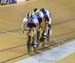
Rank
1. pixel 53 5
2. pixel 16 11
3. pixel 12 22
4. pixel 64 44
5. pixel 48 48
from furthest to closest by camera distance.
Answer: pixel 53 5, pixel 16 11, pixel 12 22, pixel 64 44, pixel 48 48

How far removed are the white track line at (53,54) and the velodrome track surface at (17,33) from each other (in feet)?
0.32

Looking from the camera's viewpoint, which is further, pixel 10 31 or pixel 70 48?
pixel 10 31

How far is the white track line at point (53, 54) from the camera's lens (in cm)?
269

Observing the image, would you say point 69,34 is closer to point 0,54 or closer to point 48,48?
point 48,48

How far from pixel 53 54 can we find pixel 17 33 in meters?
1.08

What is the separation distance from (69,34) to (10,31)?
2.91 feet

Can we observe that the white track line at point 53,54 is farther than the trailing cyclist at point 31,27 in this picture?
No

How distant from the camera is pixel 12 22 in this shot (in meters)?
4.60

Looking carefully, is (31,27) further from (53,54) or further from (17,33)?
(17,33)

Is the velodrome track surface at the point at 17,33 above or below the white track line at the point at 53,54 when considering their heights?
above

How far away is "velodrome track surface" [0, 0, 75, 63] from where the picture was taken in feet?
9.40

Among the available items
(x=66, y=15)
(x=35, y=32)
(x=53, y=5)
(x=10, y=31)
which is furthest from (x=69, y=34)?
(x=53, y=5)

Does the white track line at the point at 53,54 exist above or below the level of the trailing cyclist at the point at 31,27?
below

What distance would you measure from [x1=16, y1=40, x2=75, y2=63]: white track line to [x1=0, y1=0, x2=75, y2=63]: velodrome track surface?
0.32 ft
